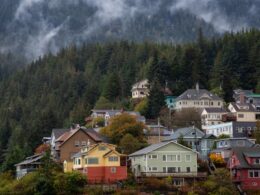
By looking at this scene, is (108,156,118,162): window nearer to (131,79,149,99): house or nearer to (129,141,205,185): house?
(129,141,205,185): house

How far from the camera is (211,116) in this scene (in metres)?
114

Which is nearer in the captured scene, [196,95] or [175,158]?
[175,158]

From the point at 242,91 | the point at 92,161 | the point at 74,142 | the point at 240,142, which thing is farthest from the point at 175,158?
the point at 242,91

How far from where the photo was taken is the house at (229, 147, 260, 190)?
77625mm

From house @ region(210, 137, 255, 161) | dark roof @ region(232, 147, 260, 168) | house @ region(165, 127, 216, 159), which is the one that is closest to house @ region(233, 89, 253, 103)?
house @ region(165, 127, 216, 159)

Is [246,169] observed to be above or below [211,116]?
below

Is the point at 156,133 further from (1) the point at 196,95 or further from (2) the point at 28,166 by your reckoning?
(1) the point at 196,95

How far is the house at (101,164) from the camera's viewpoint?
77938 millimetres

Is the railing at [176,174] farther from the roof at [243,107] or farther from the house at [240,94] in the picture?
the house at [240,94]

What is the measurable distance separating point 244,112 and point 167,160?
37732mm

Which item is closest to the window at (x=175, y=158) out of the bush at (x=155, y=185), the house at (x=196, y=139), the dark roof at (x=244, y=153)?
the bush at (x=155, y=185)

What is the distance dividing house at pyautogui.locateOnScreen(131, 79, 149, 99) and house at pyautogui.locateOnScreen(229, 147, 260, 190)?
5622 cm

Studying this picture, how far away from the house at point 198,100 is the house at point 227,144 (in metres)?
30.6

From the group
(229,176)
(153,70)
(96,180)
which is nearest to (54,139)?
(96,180)
